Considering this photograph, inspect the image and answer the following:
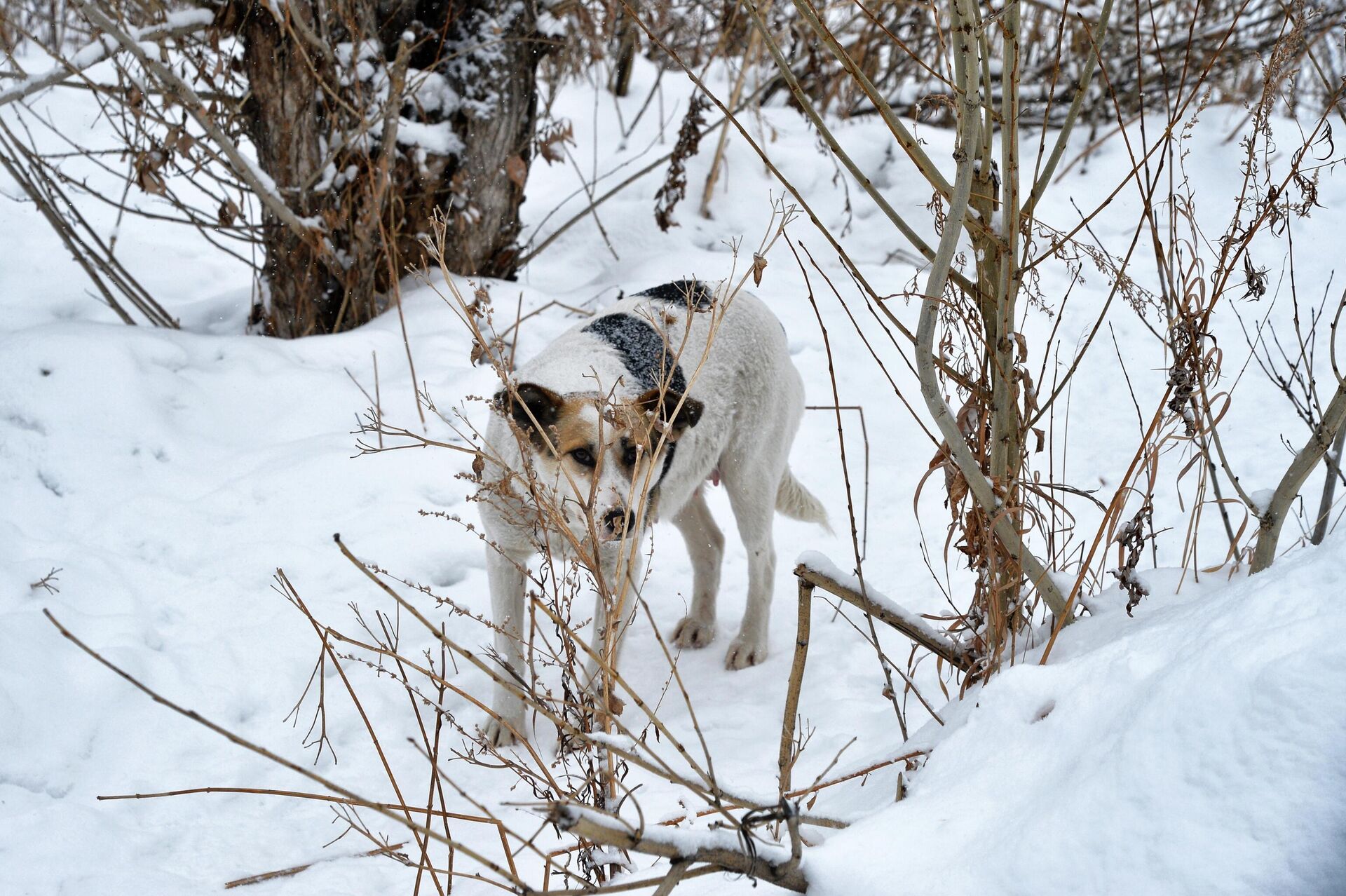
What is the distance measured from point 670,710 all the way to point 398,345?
316 centimetres

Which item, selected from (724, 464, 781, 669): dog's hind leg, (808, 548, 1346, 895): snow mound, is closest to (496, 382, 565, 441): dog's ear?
(724, 464, 781, 669): dog's hind leg

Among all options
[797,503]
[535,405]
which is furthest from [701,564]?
[535,405]

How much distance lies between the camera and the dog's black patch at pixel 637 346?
151 inches

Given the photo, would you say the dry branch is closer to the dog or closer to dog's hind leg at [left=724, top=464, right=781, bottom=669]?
the dog

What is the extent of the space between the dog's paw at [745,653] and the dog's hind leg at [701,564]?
0.74 ft

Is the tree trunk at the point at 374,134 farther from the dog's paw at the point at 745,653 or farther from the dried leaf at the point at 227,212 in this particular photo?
the dog's paw at the point at 745,653

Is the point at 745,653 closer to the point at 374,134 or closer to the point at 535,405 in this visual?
the point at 535,405

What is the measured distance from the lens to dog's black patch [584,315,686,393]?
3840mm

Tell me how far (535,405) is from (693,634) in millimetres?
1695

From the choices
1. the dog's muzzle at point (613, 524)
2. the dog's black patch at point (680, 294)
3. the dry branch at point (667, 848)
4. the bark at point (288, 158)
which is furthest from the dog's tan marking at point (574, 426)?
the bark at point (288, 158)

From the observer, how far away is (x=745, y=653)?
4.37 metres

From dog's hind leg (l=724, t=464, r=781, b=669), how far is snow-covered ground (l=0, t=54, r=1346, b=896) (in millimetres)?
163

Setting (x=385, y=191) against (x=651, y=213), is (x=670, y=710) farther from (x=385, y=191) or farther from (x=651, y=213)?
(x=651, y=213)

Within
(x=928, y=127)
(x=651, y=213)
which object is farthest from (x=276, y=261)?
(x=928, y=127)
